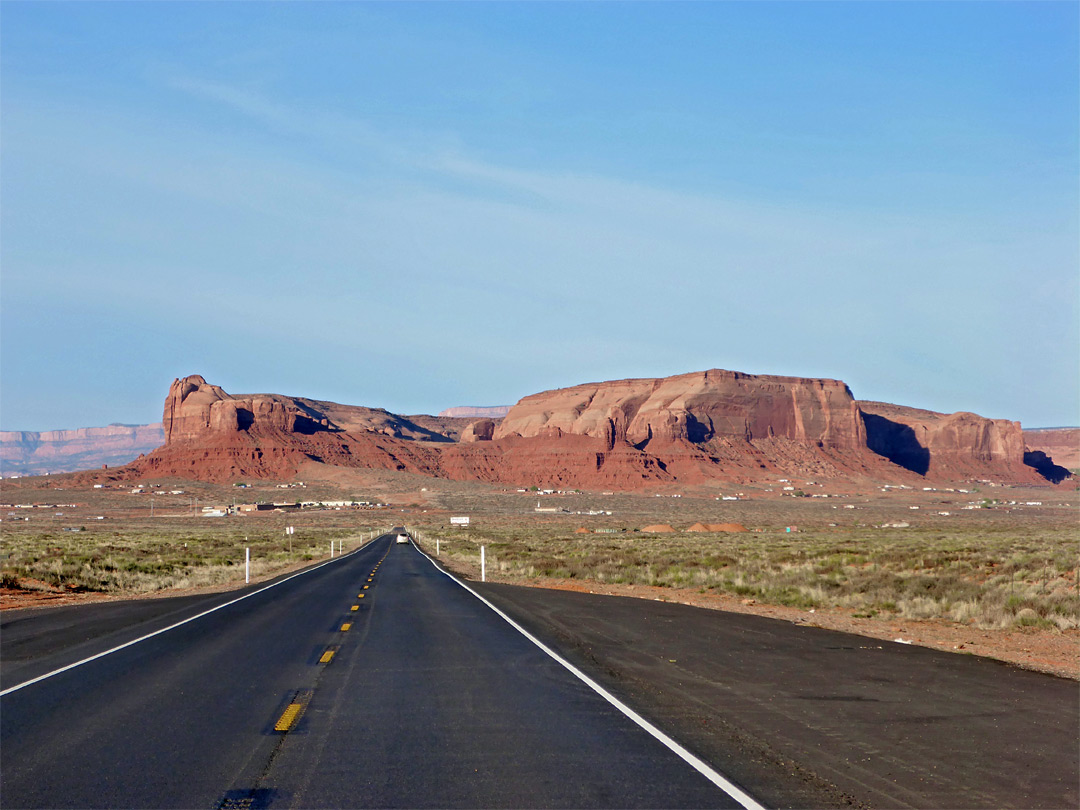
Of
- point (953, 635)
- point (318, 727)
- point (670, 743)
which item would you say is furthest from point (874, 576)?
point (318, 727)

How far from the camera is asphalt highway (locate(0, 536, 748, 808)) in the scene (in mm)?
6117

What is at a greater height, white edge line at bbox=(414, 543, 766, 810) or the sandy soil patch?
white edge line at bbox=(414, 543, 766, 810)

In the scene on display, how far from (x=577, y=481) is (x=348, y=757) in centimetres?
18533

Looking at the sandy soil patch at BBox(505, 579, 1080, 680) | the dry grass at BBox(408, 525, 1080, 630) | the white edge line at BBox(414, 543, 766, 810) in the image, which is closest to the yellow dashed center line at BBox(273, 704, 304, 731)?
the white edge line at BBox(414, 543, 766, 810)

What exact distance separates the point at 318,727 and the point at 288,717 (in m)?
0.58

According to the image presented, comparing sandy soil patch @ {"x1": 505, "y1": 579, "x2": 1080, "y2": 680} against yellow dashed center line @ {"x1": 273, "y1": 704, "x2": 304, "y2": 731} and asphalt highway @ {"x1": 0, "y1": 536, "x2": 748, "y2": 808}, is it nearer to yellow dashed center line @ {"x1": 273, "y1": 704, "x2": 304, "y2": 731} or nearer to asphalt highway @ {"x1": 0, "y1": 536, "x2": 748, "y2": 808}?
asphalt highway @ {"x1": 0, "y1": 536, "x2": 748, "y2": 808}

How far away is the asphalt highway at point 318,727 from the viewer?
6.12 meters

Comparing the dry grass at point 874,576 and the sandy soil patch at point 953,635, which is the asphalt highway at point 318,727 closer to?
the sandy soil patch at point 953,635

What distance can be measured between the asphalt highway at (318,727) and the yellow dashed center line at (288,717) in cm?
4

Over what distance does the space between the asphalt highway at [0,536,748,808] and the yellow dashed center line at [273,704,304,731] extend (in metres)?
0.04

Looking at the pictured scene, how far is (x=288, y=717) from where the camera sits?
841 cm

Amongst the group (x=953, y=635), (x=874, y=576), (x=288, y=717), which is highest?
(x=288, y=717)

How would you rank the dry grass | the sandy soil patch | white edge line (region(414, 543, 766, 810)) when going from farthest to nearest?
the dry grass < the sandy soil patch < white edge line (region(414, 543, 766, 810))

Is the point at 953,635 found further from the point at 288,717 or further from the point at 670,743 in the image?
the point at 288,717
